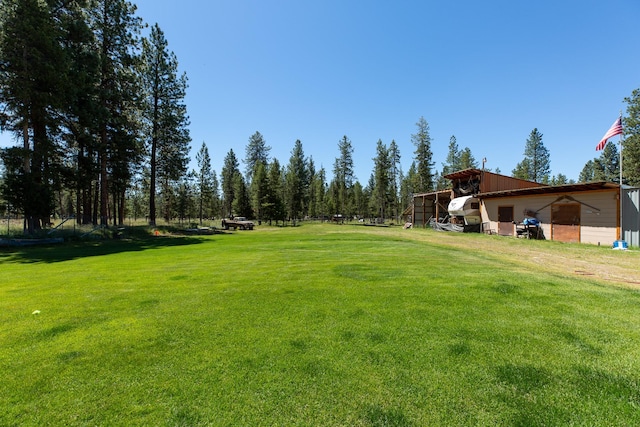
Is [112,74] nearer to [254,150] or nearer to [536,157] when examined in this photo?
[254,150]

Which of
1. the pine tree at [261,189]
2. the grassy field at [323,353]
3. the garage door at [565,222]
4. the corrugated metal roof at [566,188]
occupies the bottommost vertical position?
the grassy field at [323,353]

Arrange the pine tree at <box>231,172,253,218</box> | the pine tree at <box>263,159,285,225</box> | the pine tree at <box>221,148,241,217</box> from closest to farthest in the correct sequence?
1. the pine tree at <box>263,159,285,225</box>
2. the pine tree at <box>231,172,253,218</box>
3. the pine tree at <box>221,148,241,217</box>

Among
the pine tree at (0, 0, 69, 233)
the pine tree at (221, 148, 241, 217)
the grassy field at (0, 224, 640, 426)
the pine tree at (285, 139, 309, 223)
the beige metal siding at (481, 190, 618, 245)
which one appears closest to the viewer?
the grassy field at (0, 224, 640, 426)

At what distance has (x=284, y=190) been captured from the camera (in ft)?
199

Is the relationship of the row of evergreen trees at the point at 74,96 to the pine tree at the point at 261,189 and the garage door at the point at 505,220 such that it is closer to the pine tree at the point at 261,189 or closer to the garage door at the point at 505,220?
the pine tree at the point at 261,189

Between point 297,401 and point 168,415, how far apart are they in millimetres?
1052

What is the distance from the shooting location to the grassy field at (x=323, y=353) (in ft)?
7.66

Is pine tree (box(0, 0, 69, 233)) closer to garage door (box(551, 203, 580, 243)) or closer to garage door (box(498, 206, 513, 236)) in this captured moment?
garage door (box(498, 206, 513, 236))

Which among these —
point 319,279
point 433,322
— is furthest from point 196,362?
point 319,279

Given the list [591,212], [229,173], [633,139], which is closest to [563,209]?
[591,212]

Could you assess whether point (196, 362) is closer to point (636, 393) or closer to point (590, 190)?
point (636, 393)

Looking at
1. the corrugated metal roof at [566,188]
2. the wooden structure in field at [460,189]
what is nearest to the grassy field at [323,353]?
the corrugated metal roof at [566,188]

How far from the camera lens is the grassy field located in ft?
7.66

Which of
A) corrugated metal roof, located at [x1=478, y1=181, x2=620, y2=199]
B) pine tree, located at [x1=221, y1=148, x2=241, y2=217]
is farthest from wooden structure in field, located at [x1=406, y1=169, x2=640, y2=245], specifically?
pine tree, located at [x1=221, y1=148, x2=241, y2=217]
